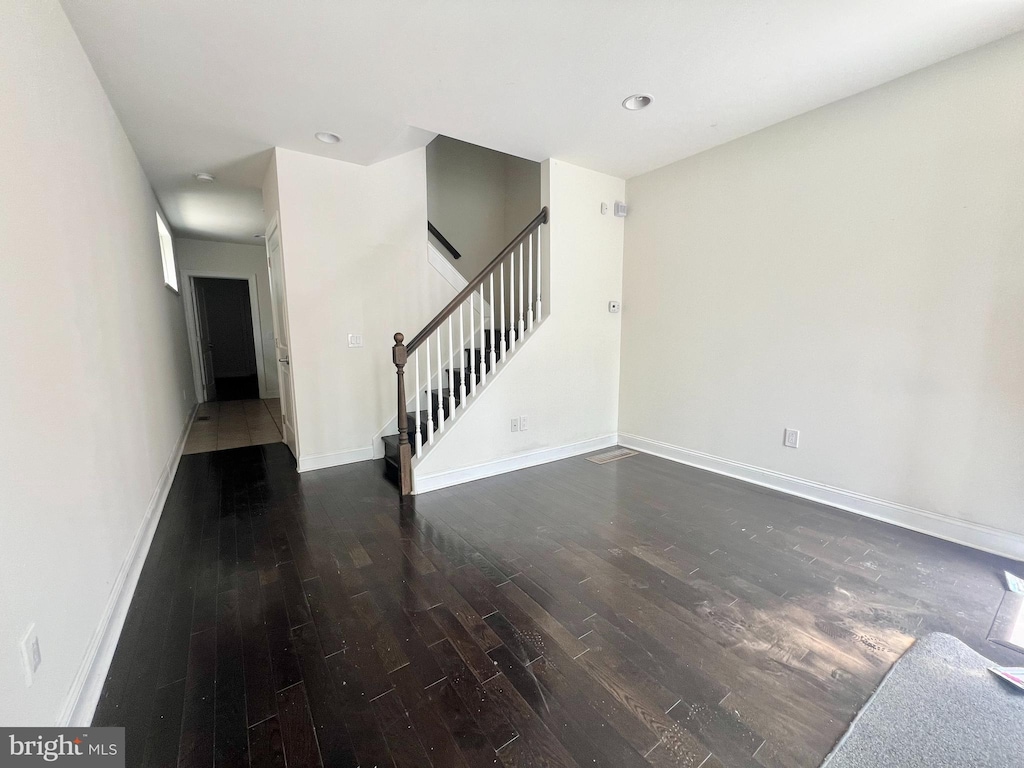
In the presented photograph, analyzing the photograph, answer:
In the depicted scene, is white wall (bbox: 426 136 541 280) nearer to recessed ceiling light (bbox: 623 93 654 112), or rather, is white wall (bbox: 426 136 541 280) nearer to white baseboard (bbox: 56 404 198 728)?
recessed ceiling light (bbox: 623 93 654 112)

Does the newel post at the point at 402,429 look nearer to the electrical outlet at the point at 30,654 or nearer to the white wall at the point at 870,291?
the electrical outlet at the point at 30,654

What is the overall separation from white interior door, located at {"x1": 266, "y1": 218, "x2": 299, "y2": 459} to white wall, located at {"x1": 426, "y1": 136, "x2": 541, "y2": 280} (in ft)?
5.63

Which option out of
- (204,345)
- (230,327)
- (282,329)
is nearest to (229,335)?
(230,327)

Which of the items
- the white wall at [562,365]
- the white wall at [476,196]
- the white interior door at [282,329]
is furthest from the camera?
the white wall at [476,196]

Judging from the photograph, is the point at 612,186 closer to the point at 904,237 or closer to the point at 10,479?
→ the point at 904,237

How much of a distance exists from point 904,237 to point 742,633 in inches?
96.4

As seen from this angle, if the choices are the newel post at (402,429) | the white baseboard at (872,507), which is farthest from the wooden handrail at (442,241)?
the white baseboard at (872,507)

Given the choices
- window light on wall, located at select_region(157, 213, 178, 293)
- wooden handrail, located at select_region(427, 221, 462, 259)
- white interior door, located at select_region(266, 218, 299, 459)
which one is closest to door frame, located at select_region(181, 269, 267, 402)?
window light on wall, located at select_region(157, 213, 178, 293)

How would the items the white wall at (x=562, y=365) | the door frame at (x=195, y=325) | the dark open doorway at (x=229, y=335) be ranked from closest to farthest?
the white wall at (x=562, y=365), the door frame at (x=195, y=325), the dark open doorway at (x=229, y=335)

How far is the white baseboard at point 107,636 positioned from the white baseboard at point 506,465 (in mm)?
1565

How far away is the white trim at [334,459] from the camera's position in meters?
3.60

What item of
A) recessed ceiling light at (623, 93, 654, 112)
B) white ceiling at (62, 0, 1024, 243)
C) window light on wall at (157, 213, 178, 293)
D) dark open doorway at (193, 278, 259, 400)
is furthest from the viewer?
dark open doorway at (193, 278, 259, 400)

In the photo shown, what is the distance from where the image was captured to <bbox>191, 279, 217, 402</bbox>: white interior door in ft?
22.2

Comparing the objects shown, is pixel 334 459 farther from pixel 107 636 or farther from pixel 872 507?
pixel 872 507
